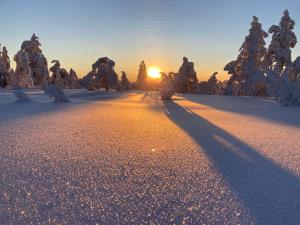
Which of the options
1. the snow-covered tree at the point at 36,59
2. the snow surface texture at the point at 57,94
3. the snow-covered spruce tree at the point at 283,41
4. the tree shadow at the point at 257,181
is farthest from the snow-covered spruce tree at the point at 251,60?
the snow-covered tree at the point at 36,59

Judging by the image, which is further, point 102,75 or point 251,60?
point 102,75

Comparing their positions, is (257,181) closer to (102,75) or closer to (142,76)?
(102,75)

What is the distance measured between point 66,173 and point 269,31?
30644 millimetres

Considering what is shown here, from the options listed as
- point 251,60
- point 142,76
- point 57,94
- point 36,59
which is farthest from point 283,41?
point 142,76

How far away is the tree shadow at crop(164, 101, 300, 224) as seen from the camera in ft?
9.39

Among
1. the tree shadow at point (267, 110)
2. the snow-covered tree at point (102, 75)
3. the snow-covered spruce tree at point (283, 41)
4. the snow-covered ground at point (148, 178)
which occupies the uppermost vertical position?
the snow-covered spruce tree at point (283, 41)

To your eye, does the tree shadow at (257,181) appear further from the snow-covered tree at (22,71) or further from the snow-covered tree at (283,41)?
the snow-covered tree at (22,71)

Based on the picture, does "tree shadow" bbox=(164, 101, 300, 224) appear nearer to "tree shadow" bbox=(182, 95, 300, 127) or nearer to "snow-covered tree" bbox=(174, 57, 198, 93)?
"tree shadow" bbox=(182, 95, 300, 127)

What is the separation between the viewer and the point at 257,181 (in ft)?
12.3

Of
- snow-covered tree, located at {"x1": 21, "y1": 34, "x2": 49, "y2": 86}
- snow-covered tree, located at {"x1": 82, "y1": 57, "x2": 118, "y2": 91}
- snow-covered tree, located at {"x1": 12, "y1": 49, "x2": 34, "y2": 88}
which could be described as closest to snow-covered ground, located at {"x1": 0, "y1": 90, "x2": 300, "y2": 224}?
snow-covered tree, located at {"x1": 82, "y1": 57, "x2": 118, "y2": 91}

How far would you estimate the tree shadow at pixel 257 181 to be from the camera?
2861 mm

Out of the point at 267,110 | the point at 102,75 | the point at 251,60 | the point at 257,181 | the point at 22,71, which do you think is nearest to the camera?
the point at 257,181

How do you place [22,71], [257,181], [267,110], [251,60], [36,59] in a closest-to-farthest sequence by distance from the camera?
[257,181]
[267,110]
[251,60]
[22,71]
[36,59]

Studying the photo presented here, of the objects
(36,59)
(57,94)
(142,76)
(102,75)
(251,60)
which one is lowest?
(57,94)
